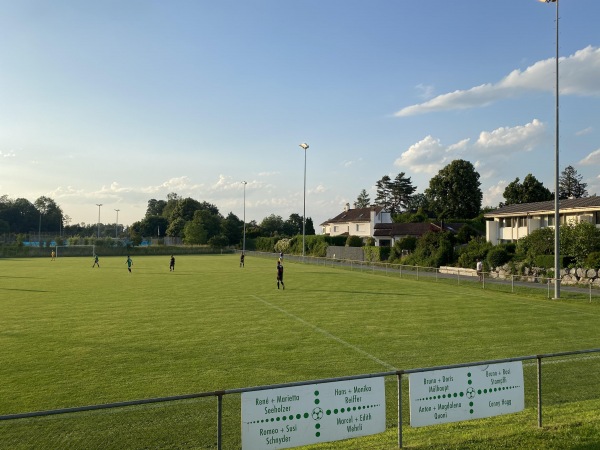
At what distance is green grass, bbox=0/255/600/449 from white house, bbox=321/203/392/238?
186ft

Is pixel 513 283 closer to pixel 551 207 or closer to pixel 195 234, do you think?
pixel 551 207

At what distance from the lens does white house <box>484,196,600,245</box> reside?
40.9 m

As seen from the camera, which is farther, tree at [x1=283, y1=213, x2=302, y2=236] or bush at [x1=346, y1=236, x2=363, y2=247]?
tree at [x1=283, y1=213, x2=302, y2=236]

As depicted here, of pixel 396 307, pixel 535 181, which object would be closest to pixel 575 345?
pixel 396 307

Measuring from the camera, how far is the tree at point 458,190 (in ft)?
284

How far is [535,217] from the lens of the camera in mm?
47906

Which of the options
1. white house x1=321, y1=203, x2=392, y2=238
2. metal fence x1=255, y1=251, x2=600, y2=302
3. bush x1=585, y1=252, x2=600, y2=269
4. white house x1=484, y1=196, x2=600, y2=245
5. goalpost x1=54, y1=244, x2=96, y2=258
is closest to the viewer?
metal fence x1=255, y1=251, x2=600, y2=302

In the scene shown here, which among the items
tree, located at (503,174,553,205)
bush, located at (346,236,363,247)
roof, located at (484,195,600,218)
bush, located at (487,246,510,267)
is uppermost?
tree, located at (503,174,553,205)

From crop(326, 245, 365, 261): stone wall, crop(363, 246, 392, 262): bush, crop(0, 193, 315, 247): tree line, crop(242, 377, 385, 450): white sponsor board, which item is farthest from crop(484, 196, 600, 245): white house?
crop(0, 193, 315, 247): tree line

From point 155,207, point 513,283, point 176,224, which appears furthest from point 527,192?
point 155,207

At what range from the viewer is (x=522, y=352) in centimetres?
1306

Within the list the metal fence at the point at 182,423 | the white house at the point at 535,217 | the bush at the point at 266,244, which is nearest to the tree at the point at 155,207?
the bush at the point at 266,244

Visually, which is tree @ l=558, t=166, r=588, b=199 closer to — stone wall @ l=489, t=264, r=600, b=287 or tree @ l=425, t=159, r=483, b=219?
tree @ l=425, t=159, r=483, b=219

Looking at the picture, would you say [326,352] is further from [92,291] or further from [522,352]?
[92,291]
